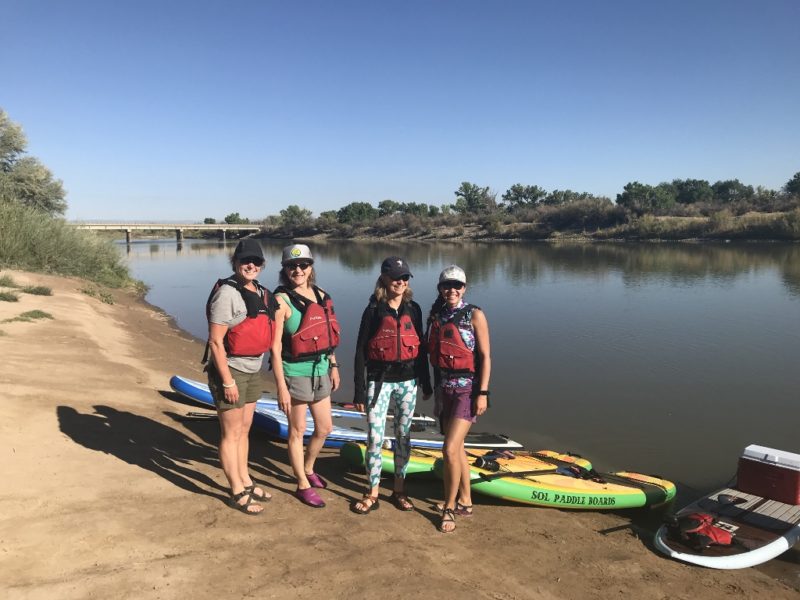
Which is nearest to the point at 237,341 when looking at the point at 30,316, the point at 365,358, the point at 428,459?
the point at 365,358

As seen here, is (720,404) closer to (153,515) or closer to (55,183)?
(153,515)

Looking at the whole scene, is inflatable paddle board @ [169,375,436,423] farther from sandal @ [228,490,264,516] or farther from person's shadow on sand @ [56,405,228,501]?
sandal @ [228,490,264,516]

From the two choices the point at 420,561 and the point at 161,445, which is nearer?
the point at 420,561

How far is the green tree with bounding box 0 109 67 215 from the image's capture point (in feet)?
95.9

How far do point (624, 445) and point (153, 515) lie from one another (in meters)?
6.41

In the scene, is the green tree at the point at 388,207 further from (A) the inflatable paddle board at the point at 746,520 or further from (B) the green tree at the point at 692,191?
(A) the inflatable paddle board at the point at 746,520

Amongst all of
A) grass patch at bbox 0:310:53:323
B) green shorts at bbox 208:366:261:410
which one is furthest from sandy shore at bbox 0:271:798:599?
grass patch at bbox 0:310:53:323

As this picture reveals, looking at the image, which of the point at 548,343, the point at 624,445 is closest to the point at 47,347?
the point at 624,445

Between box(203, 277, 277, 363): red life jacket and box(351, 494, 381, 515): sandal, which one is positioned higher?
box(203, 277, 277, 363): red life jacket

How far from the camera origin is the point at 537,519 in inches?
181

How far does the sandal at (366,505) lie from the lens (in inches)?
159

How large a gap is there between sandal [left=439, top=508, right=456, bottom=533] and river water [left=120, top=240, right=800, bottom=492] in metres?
3.84

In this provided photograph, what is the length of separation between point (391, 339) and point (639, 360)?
33.2ft

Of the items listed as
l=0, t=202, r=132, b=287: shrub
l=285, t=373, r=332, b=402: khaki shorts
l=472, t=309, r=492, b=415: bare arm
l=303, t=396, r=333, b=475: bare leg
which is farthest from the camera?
l=0, t=202, r=132, b=287: shrub
